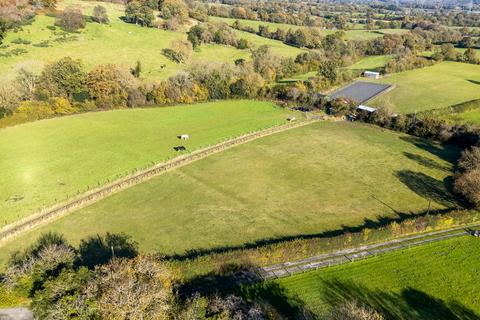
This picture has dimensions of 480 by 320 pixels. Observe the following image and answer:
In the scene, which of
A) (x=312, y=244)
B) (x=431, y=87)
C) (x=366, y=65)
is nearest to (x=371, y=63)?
(x=366, y=65)

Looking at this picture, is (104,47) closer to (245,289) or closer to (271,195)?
(271,195)

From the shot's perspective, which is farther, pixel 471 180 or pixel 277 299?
pixel 471 180

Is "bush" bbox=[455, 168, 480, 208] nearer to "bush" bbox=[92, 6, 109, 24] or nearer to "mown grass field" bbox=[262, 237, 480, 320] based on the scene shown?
"mown grass field" bbox=[262, 237, 480, 320]

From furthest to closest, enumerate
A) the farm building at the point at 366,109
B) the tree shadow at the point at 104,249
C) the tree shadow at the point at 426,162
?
the farm building at the point at 366,109, the tree shadow at the point at 426,162, the tree shadow at the point at 104,249

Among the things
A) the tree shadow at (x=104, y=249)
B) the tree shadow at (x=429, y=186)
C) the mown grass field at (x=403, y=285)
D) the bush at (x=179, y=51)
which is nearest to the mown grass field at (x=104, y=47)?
the bush at (x=179, y=51)

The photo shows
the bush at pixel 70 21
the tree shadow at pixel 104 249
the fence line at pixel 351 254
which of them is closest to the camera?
the fence line at pixel 351 254

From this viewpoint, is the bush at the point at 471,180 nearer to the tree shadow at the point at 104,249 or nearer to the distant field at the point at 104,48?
the tree shadow at the point at 104,249

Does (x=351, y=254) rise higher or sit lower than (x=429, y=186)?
lower
